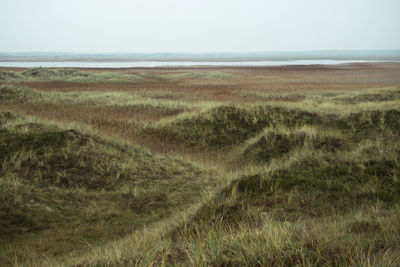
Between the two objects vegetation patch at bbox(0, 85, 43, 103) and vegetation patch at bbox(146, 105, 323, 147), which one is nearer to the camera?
vegetation patch at bbox(146, 105, 323, 147)

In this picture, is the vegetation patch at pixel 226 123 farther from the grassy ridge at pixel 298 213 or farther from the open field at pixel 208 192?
the grassy ridge at pixel 298 213

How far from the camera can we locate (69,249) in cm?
569

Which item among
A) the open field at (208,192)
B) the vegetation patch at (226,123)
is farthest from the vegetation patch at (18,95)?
the vegetation patch at (226,123)

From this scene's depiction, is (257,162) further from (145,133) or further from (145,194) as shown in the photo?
(145,133)

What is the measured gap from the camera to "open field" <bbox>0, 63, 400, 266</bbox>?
367 centimetres

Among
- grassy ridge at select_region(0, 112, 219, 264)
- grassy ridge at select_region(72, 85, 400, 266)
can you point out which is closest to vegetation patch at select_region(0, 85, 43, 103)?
grassy ridge at select_region(0, 112, 219, 264)

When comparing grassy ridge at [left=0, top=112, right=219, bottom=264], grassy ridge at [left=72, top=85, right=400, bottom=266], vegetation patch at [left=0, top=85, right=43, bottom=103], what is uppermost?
vegetation patch at [left=0, top=85, right=43, bottom=103]

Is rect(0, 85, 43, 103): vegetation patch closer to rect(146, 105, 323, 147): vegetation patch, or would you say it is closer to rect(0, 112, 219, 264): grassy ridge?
rect(146, 105, 323, 147): vegetation patch

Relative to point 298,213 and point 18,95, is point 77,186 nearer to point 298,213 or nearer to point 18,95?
point 298,213

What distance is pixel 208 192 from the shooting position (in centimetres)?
757

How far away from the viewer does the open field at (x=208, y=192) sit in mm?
3670

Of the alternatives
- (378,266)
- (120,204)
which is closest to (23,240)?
A: (120,204)

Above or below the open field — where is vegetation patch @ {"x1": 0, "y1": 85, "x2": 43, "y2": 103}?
above

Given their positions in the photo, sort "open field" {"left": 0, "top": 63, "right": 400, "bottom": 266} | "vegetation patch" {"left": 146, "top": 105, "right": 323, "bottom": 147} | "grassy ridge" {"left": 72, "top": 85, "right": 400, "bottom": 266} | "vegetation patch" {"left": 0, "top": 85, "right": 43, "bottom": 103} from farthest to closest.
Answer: "vegetation patch" {"left": 0, "top": 85, "right": 43, "bottom": 103}
"vegetation patch" {"left": 146, "top": 105, "right": 323, "bottom": 147}
"open field" {"left": 0, "top": 63, "right": 400, "bottom": 266}
"grassy ridge" {"left": 72, "top": 85, "right": 400, "bottom": 266}
